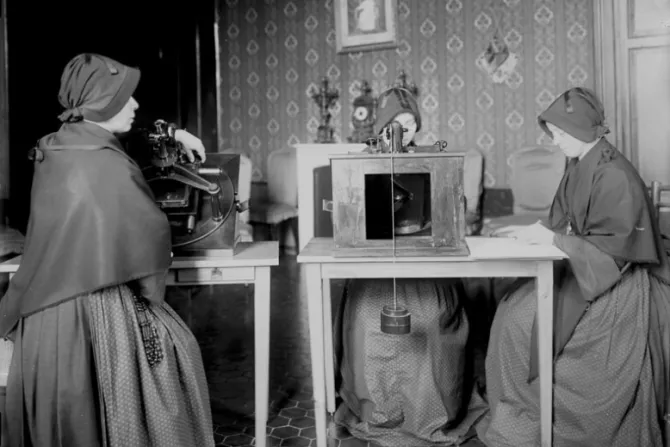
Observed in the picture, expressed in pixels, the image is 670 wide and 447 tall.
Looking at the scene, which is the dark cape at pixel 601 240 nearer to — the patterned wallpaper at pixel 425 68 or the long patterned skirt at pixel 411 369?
the long patterned skirt at pixel 411 369

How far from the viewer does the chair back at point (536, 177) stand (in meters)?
5.73

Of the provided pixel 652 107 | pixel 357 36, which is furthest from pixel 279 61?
pixel 652 107

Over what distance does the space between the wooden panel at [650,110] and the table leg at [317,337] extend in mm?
4278

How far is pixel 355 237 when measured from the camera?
86.4 inches

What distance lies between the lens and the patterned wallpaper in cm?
612

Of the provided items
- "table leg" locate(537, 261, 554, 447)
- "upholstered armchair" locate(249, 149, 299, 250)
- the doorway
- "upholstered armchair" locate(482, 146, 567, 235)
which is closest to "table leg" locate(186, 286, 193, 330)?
the doorway

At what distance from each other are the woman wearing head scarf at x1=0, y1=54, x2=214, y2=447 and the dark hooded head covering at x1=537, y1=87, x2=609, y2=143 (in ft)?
5.43

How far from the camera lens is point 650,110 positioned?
520 centimetres

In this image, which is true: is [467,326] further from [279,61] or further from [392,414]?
[279,61]

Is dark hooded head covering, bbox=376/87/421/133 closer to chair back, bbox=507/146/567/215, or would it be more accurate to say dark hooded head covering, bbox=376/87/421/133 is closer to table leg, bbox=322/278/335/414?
table leg, bbox=322/278/335/414

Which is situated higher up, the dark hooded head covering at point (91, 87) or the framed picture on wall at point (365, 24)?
the framed picture on wall at point (365, 24)

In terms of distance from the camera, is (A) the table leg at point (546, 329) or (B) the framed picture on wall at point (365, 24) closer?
(A) the table leg at point (546, 329)

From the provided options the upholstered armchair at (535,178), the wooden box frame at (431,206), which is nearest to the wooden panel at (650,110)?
the upholstered armchair at (535,178)

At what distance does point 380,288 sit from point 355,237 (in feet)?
1.49
